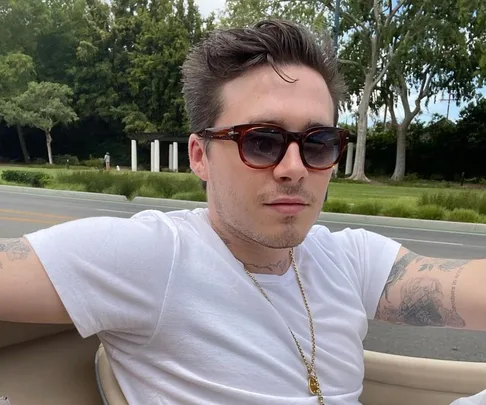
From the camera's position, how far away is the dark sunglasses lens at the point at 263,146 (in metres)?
1.26

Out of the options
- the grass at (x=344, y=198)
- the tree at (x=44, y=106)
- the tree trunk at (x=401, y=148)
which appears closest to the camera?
the grass at (x=344, y=198)

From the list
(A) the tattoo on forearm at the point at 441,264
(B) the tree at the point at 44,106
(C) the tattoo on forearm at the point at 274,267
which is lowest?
(B) the tree at the point at 44,106

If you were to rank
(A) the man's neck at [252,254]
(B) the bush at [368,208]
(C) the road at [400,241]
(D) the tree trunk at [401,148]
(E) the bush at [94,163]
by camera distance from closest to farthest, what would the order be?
(A) the man's neck at [252,254] < (C) the road at [400,241] < (B) the bush at [368,208] < (D) the tree trunk at [401,148] < (E) the bush at [94,163]

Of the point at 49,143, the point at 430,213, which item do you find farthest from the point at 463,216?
the point at 49,143

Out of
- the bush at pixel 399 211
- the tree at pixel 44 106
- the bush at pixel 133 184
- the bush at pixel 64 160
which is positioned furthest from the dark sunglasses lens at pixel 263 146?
the bush at pixel 64 160

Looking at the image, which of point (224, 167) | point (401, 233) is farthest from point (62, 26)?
point (224, 167)

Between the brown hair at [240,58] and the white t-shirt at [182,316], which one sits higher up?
the brown hair at [240,58]

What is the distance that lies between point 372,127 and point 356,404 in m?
32.6

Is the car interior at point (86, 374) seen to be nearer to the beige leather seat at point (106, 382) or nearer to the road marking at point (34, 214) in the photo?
the beige leather seat at point (106, 382)

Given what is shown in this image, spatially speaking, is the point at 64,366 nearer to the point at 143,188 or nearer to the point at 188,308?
the point at 188,308

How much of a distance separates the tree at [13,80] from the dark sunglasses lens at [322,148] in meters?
29.3

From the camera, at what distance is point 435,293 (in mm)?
1461

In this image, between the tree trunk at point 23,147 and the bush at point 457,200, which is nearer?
the bush at point 457,200

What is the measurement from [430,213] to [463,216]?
0.69 metres
